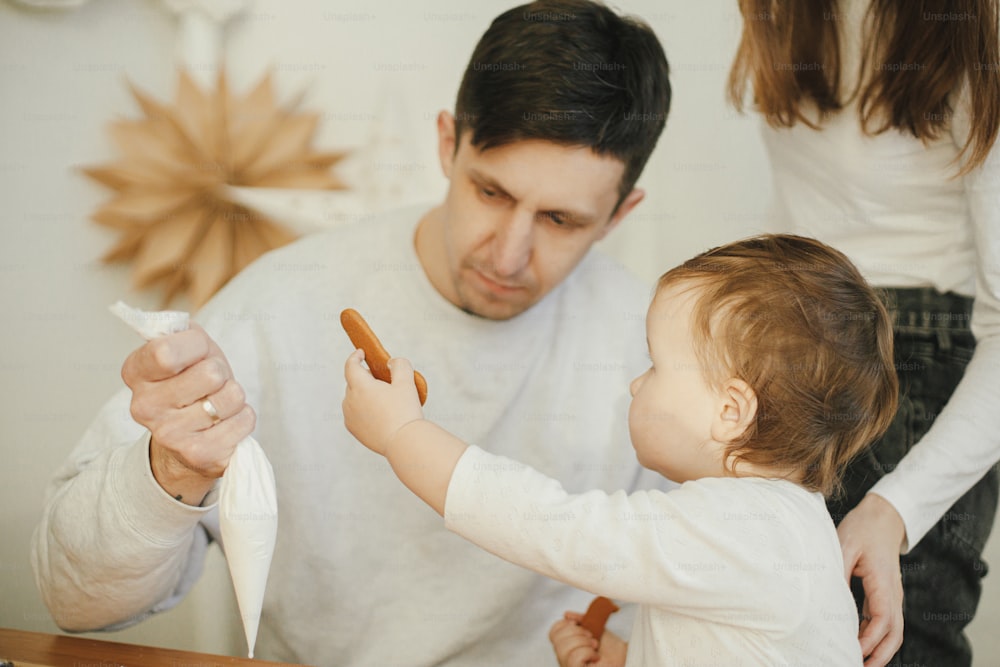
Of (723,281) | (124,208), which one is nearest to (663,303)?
(723,281)

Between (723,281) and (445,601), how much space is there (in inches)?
26.3

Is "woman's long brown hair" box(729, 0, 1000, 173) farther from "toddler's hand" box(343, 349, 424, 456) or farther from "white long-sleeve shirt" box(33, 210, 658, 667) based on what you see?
"toddler's hand" box(343, 349, 424, 456)

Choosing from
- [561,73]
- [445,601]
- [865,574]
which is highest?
[561,73]

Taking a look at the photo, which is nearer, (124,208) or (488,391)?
(488,391)

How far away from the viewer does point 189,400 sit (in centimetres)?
90

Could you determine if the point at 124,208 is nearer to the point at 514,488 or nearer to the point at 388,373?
the point at 388,373

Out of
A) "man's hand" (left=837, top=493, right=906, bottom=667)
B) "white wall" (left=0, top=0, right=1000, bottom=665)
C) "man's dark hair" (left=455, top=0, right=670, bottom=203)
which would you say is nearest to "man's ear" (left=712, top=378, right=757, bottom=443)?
"man's hand" (left=837, top=493, right=906, bottom=667)

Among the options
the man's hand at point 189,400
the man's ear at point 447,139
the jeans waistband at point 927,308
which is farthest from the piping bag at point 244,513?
the jeans waistband at point 927,308

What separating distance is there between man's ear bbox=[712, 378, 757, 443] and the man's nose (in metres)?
0.43

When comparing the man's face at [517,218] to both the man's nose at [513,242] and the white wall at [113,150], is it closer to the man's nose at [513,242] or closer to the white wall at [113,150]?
the man's nose at [513,242]

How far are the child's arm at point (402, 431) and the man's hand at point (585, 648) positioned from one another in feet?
1.16

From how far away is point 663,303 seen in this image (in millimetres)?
946

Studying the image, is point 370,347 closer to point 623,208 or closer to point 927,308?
point 623,208

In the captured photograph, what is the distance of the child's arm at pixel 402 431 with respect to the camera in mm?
863
